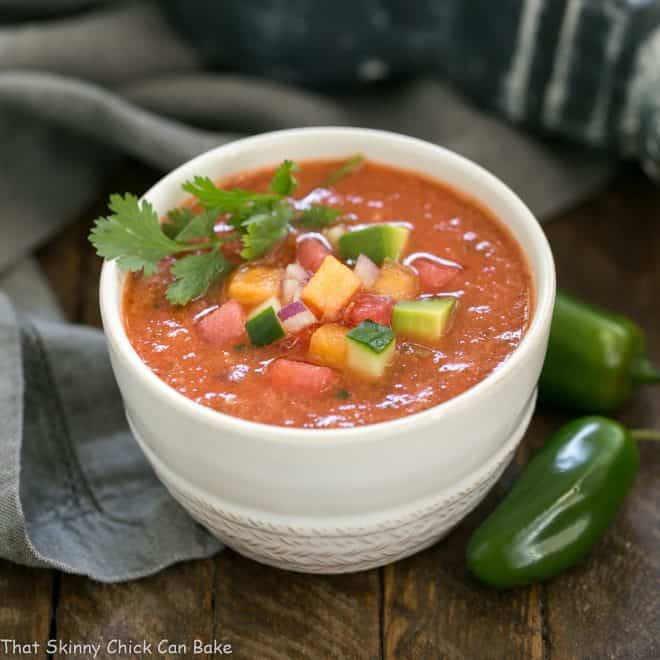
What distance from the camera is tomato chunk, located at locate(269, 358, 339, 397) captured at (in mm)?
2461

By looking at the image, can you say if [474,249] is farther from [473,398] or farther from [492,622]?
[492,622]

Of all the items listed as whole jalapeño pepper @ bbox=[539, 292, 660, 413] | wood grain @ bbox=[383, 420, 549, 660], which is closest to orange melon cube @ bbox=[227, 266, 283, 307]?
wood grain @ bbox=[383, 420, 549, 660]

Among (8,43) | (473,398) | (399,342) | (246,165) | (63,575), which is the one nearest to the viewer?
(473,398)

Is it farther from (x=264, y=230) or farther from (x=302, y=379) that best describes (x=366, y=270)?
(x=302, y=379)

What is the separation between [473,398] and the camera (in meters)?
2.35

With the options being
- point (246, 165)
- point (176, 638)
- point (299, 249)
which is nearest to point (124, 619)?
point (176, 638)

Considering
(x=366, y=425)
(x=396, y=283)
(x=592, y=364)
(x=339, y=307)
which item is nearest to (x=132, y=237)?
(x=339, y=307)

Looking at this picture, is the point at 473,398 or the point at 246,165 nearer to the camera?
the point at 473,398

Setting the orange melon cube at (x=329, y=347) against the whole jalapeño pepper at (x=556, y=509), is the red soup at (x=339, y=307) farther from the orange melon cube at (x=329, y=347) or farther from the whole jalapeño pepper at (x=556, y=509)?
the whole jalapeño pepper at (x=556, y=509)

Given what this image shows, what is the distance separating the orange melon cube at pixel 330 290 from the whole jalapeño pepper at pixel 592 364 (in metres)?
0.81

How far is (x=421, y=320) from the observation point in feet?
8.40

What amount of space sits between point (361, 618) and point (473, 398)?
70cm

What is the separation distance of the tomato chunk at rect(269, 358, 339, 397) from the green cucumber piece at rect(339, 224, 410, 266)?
0.41m

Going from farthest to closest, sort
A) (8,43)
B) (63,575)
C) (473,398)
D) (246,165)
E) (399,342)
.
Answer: (8,43)
(246,165)
(63,575)
(399,342)
(473,398)
